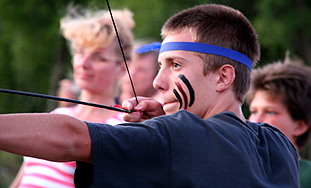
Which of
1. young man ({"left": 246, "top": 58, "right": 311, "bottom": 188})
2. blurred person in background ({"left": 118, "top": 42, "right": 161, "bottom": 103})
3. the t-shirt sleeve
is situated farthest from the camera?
blurred person in background ({"left": 118, "top": 42, "right": 161, "bottom": 103})

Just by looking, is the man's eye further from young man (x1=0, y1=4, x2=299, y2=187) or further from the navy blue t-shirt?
the navy blue t-shirt

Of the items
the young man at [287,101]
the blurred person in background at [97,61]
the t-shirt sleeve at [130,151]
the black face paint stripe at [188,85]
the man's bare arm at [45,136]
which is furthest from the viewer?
the young man at [287,101]

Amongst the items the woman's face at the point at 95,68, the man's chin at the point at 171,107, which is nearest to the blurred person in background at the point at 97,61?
the woman's face at the point at 95,68

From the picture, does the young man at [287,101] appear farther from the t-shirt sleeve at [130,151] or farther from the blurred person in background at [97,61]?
the t-shirt sleeve at [130,151]

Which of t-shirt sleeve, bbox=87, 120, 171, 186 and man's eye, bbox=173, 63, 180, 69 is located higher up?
man's eye, bbox=173, 63, 180, 69

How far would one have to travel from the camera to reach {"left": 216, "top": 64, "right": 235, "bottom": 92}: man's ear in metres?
1.89

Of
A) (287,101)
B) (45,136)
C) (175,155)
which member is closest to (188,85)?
(175,155)

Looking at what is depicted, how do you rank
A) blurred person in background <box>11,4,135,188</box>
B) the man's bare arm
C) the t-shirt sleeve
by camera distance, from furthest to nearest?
blurred person in background <box>11,4,135,188</box>
the t-shirt sleeve
the man's bare arm

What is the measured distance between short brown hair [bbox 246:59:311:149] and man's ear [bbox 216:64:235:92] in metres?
1.73

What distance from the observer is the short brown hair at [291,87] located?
11.4ft

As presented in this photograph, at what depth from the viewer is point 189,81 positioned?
1869 millimetres

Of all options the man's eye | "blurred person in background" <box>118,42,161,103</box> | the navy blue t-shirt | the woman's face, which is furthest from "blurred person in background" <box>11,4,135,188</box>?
the navy blue t-shirt

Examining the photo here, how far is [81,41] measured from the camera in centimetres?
322

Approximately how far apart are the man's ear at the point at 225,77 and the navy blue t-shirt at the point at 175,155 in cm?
25
